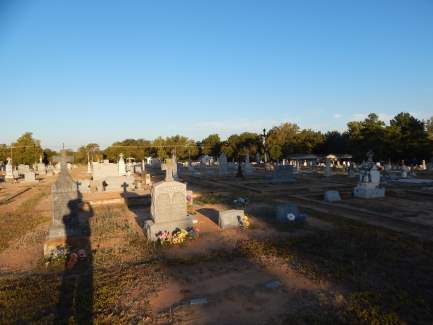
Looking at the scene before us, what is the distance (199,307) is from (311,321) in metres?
1.93

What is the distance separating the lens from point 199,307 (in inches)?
233

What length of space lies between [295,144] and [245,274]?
65.4m

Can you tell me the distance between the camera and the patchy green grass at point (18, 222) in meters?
11.5

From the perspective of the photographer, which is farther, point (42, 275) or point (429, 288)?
point (42, 275)

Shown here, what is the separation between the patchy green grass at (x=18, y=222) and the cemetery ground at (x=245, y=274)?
8 centimetres

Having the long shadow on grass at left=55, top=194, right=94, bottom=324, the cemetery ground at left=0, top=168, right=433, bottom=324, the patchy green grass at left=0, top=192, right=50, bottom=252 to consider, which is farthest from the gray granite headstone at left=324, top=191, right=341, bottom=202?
the patchy green grass at left=0, top=192, right=50, bottom=252

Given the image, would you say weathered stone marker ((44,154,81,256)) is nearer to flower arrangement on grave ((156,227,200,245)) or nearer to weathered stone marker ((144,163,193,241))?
weathered stone marker ((144,163,193,241))

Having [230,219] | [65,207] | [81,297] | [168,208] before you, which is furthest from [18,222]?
[81,297]

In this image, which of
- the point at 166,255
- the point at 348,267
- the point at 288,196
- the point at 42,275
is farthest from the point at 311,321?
the point at 288,196

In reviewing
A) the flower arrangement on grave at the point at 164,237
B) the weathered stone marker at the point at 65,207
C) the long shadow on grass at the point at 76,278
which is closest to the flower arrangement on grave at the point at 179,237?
the flower arrangement on grave at the point at 164,237

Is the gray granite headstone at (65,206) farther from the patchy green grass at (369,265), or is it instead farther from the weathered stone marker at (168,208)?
the patchy green grass at (369,265)

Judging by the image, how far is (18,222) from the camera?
1380 centimetres

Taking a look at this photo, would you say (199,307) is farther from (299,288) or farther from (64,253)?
(64,253)

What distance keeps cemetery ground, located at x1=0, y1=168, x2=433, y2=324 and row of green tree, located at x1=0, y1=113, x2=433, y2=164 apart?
33235mm
